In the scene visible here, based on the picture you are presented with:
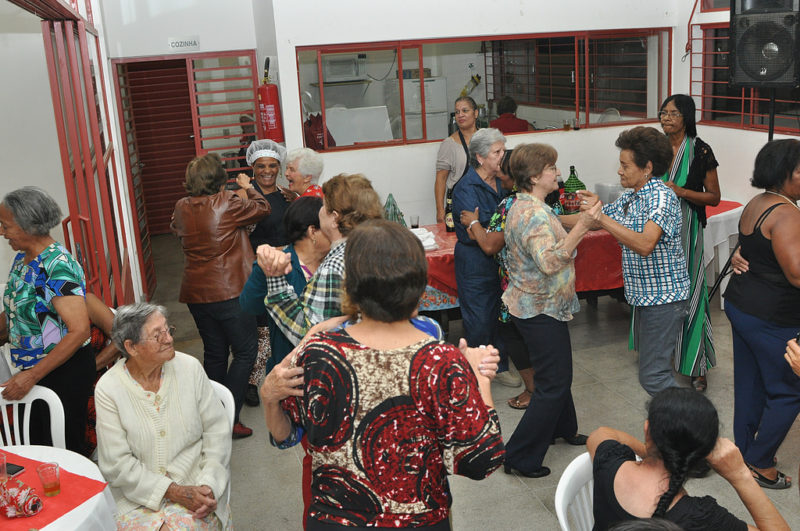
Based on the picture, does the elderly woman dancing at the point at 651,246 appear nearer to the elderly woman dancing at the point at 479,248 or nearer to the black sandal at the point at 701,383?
the elderly woman dancing at the point at 479,248

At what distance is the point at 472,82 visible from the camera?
766 cm

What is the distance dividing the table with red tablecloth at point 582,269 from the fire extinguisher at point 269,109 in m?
2.21

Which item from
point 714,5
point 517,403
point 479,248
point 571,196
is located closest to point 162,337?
point 479,248

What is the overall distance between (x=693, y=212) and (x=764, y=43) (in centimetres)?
133

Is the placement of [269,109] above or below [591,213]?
above

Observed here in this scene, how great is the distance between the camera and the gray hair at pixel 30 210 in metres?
3.16

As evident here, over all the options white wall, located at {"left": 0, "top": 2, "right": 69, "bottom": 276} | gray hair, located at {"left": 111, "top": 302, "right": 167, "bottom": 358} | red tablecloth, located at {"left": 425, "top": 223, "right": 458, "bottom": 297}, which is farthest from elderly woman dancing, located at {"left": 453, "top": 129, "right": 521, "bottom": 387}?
white wall, located at {"left": 0, "top": 2, "right": 69, "bottom": 276}

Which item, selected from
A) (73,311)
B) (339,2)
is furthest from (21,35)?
(73,311)

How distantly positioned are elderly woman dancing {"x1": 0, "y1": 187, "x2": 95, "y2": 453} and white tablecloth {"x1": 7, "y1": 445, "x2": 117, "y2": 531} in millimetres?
460

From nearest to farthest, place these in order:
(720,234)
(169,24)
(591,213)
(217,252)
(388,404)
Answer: (388,404)
(591,213)
(217,252)
(720,234)
(169,24)

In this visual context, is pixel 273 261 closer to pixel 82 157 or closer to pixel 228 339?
pixel 228 339

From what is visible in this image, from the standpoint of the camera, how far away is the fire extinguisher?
6547 mm

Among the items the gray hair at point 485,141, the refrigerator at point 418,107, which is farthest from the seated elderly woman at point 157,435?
the refrigerator at point 418,107

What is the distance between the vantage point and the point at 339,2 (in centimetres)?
642
